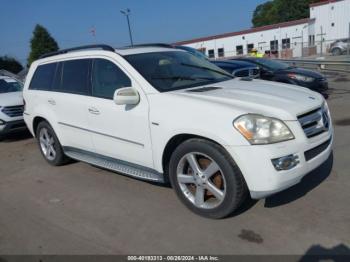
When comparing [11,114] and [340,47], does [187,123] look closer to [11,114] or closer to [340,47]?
[11,114]

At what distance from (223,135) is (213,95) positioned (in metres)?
0.62

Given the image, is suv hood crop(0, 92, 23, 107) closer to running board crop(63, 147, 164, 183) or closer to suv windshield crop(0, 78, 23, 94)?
suv windshield crop(0, 78, 23, 94)

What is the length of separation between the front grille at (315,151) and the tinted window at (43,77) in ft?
13.1

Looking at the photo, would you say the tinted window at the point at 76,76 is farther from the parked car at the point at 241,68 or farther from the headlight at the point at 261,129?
the parked car at the point at 241,68

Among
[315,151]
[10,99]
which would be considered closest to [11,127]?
[10,99]

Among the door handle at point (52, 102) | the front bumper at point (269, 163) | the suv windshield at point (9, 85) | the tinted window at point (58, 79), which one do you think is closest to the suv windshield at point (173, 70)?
the front bumper at point (269, 163)

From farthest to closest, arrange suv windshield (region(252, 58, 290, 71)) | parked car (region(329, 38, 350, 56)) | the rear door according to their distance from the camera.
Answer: parked car (region(329, 38, 350, 56)), suv windshield (region(252, 58, 290, 71)), the rear door

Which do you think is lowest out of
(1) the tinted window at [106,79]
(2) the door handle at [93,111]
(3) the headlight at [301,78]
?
(3) the headlight at [301,78]

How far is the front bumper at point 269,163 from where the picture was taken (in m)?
3.28

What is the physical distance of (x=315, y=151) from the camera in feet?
11.9

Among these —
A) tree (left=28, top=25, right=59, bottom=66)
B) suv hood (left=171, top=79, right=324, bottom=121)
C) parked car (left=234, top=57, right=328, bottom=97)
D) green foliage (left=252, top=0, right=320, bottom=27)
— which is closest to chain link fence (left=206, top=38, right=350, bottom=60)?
parked car (left=234, top=57, right=328, bottom=97)

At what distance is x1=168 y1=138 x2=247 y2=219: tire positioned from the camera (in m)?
3.48

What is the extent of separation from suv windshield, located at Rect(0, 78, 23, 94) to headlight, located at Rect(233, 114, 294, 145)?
7854 millimetres

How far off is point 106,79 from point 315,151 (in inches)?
103
